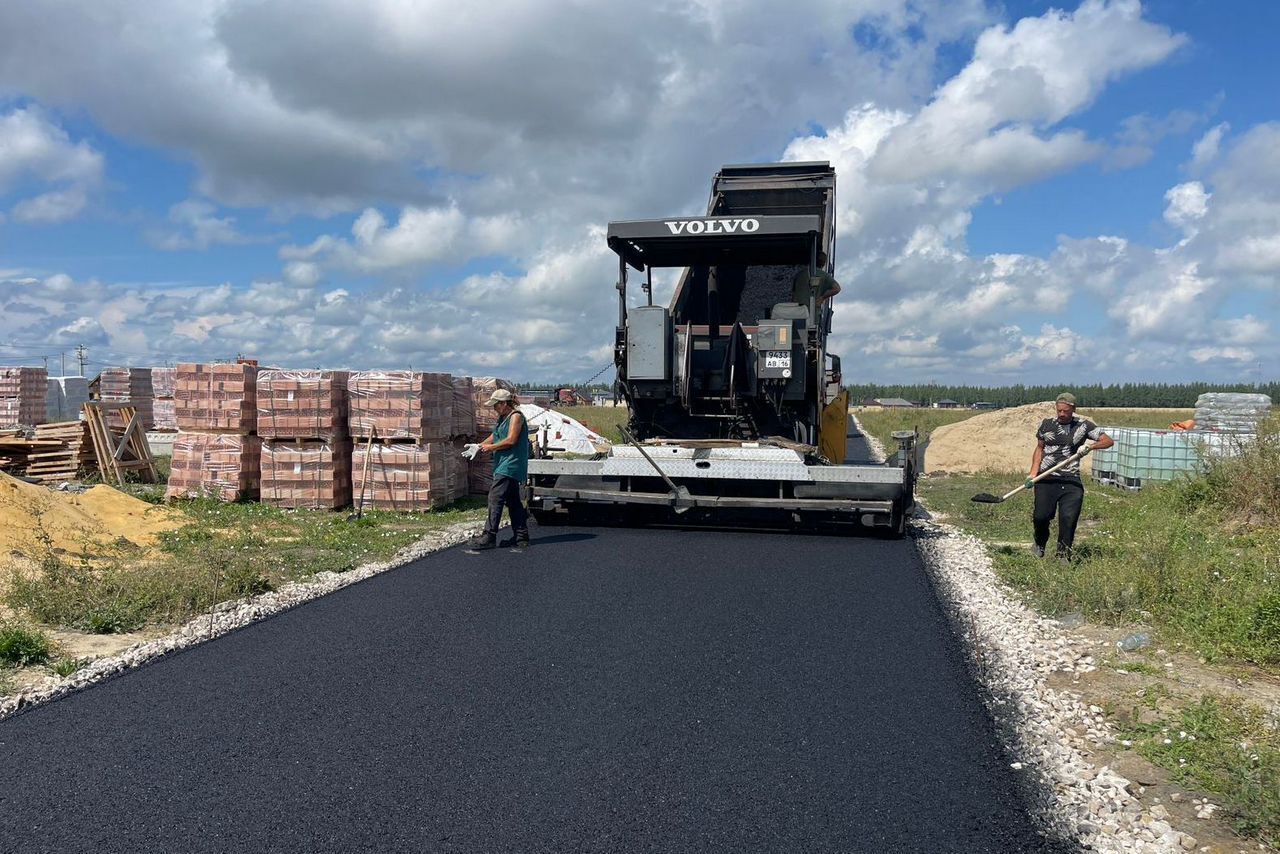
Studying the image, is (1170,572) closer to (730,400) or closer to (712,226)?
(730,400)

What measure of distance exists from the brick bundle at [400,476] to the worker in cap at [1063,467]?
7.19 m

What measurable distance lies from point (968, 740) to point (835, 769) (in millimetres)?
761

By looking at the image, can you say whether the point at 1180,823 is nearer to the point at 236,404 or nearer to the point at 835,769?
the point at 835,769

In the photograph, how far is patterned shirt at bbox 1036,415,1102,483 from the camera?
26.6 ft

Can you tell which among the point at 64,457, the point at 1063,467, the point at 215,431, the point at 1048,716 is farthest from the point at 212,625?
the point at 64,457

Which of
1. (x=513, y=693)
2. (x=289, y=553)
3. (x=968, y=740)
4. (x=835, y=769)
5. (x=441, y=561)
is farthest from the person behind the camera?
(x=289, y=553)

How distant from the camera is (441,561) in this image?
8.34 meters

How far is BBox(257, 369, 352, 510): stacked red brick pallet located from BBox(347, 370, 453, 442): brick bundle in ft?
0.99

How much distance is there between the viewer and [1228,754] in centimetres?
406

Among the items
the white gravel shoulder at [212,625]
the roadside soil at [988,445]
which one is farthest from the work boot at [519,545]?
the roadside soil at [988,445]

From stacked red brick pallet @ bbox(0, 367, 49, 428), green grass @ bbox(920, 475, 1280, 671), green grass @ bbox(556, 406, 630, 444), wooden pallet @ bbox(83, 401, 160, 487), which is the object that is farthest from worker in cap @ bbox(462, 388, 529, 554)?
stacked red brick pallet @ bbox(0, 367, 49, 428)

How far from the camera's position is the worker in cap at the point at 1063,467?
8102 millimetres

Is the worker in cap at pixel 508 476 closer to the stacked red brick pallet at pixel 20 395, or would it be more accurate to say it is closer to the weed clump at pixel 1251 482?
the weed clump at pixel 1251 482

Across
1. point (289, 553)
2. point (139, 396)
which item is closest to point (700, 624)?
point (289, 553)
